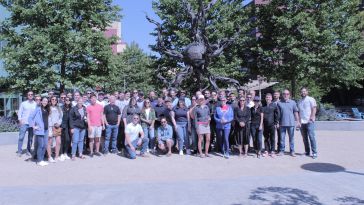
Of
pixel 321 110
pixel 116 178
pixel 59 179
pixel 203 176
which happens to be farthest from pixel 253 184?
pixel 321 110

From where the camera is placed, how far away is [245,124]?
9539 mm

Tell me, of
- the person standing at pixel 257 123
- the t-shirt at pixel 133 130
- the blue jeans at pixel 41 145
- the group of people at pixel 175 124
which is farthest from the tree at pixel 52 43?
the person standing at pixel 257 123

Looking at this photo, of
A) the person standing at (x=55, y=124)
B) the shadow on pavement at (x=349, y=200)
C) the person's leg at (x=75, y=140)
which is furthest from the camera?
the person's leg at (x=75, y=140)

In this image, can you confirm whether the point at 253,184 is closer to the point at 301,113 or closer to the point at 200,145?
the point at 200,145

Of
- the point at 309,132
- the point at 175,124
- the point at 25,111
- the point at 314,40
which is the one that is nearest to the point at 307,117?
the point at 309,132

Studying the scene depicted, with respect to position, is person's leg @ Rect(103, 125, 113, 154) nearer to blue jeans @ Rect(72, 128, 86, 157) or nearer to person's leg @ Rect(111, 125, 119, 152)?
person's leg @ Rect(111, 125, 119, 152)

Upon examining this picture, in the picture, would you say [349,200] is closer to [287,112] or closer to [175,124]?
[287,112]

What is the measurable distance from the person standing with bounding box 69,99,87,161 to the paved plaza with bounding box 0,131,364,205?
0.52m

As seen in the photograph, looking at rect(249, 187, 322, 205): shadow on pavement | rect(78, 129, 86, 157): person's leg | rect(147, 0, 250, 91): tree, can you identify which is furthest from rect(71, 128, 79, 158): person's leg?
rect(147, 0, 250, 91): tree

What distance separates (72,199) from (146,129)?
447 centimetres

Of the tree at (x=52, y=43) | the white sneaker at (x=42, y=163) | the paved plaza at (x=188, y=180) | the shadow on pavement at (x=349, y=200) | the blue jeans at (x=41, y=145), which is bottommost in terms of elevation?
the shadow on pavement at (x=349, y=200)

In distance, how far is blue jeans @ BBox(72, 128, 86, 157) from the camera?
9500 mm

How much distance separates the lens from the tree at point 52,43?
1659 cm

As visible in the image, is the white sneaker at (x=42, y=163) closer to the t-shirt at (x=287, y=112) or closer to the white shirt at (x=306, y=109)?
the t-shirt at (x=287, y=112)
